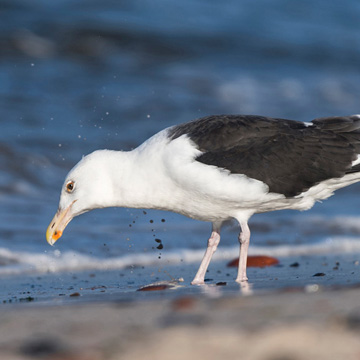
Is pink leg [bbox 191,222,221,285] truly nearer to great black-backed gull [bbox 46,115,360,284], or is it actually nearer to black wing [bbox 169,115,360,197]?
great black-backed gull [bbox 46,115,360,284]

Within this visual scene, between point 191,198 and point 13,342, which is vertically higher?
point 191,198

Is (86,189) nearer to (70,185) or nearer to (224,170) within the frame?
(70,185)

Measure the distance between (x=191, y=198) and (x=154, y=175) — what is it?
0.30 m

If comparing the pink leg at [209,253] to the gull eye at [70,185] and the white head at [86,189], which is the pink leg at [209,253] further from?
the gull eye at [70,185]

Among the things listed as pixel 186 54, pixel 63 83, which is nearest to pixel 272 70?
pixel 186 54

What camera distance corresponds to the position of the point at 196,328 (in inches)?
104

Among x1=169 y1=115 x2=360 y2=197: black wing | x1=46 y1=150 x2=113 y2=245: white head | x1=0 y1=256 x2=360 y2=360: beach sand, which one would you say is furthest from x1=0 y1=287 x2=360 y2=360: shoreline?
x1=46 y1=150 x2=113 y2=245: white head

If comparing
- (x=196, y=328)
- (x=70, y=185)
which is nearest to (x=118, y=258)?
(x=70, y=185)

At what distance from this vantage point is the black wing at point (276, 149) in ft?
16.8

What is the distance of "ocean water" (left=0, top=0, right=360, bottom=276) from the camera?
306 inches

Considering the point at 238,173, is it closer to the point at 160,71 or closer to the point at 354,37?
the point at 160,71

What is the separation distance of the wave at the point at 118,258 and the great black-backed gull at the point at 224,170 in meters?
1.40

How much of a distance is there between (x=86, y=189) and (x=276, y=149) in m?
1.38

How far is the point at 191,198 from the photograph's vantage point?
5.12 m
